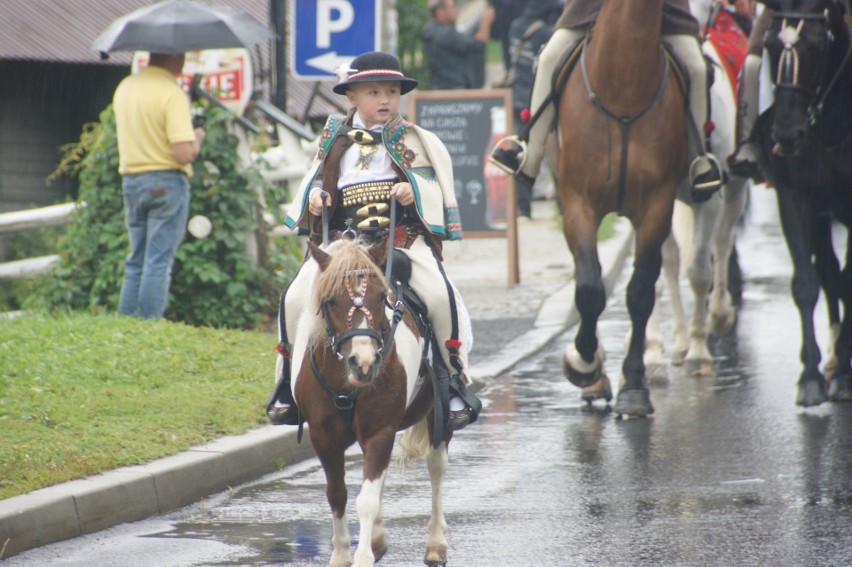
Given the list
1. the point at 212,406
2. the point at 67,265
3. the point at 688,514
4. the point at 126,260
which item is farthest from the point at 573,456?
the point at 67,265

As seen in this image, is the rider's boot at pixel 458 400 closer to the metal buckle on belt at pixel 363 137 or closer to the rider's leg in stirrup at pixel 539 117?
the metal buckle on belt at pixel 363 137

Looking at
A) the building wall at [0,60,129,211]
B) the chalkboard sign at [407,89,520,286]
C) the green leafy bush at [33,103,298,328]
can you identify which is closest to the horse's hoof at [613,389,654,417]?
the green leafy bush at [33,103,298,328]

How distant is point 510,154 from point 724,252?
334cm

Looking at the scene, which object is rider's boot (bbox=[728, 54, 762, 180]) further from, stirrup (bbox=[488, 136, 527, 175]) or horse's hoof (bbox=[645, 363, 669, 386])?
stirrup (bbox=[488, 136, 527, 175])

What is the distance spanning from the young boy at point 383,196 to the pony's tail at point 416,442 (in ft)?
0.56

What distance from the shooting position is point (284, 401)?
6.18 m

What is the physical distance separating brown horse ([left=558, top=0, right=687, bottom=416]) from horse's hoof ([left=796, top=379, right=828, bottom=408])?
92cm

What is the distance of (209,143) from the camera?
1170 cm

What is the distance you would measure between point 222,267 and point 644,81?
4.26 m

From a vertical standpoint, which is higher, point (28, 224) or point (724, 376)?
point (28, 224)

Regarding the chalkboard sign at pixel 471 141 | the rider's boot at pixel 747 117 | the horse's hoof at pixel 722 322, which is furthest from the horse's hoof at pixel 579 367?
the chalkboard sign at pixel 471 141

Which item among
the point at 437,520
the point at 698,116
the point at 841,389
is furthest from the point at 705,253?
the point at 437,520

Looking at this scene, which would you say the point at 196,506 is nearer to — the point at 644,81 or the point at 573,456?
the point at 573,456

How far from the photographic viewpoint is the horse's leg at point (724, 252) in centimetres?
1177
